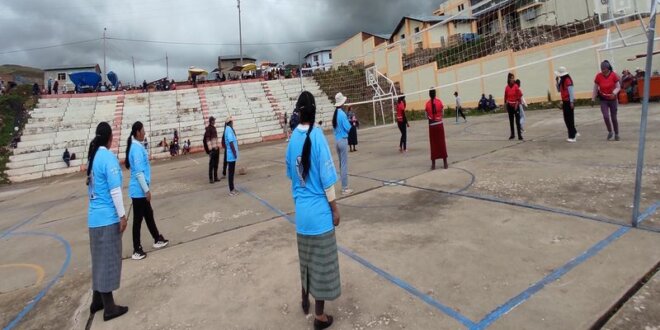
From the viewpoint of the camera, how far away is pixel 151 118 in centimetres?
2388

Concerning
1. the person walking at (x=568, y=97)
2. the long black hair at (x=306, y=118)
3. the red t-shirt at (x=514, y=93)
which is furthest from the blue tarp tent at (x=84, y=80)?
the long black hair at (x=306, y=118)

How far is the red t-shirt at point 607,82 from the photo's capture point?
23.9 ft

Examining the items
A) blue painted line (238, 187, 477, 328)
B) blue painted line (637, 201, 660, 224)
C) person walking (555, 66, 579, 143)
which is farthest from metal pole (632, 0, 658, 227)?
person walking (555, 66, 579, 143)

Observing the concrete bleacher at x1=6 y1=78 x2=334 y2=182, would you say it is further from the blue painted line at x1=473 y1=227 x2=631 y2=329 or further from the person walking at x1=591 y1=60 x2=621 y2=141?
the blue painted line at x1=473 y1=227 x2=631 y2=329

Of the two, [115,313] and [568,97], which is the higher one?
[568,97]

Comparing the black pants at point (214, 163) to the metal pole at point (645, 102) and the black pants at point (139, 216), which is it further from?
the metal pole at point (645, 102)

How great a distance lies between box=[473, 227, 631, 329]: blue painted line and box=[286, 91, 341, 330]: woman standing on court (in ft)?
3.37

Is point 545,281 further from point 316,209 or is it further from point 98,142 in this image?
point 98,142

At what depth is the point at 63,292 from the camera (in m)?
3.70

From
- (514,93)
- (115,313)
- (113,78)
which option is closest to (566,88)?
(514,93)

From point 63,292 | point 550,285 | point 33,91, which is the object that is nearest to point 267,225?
point 63,292

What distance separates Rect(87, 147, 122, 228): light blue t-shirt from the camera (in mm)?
3084

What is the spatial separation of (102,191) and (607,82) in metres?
8.82

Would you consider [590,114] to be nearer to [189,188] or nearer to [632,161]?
[632,161]
